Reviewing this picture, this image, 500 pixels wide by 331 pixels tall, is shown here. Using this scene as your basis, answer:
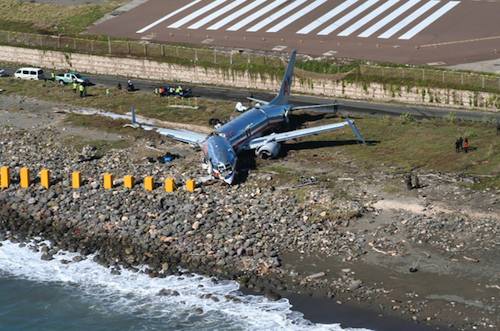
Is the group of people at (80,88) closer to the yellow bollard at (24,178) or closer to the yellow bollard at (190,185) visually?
the yellow bollard at (24,178)

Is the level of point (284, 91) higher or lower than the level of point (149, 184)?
higher

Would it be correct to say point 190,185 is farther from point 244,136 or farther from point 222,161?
A: point 244,136

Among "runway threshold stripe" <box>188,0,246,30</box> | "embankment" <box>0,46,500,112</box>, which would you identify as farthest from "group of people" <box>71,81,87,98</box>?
"runway threshold stripe" <box>188,0,246,30</box>

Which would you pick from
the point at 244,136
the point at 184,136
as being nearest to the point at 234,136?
the point at 244,136

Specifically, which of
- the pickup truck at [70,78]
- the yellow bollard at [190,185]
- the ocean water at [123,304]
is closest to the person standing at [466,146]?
the yellow bollard at [190,185]

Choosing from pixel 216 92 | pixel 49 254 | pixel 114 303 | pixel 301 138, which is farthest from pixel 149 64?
pixel 114 303

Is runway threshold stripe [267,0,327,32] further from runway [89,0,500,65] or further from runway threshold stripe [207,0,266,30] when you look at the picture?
runway threshold stripe [207,0,266,30]

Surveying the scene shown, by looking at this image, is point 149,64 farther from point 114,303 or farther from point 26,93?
point 114,303

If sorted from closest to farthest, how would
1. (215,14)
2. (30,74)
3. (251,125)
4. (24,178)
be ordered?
(24,178), (251,125), (30,74), (215,14)
